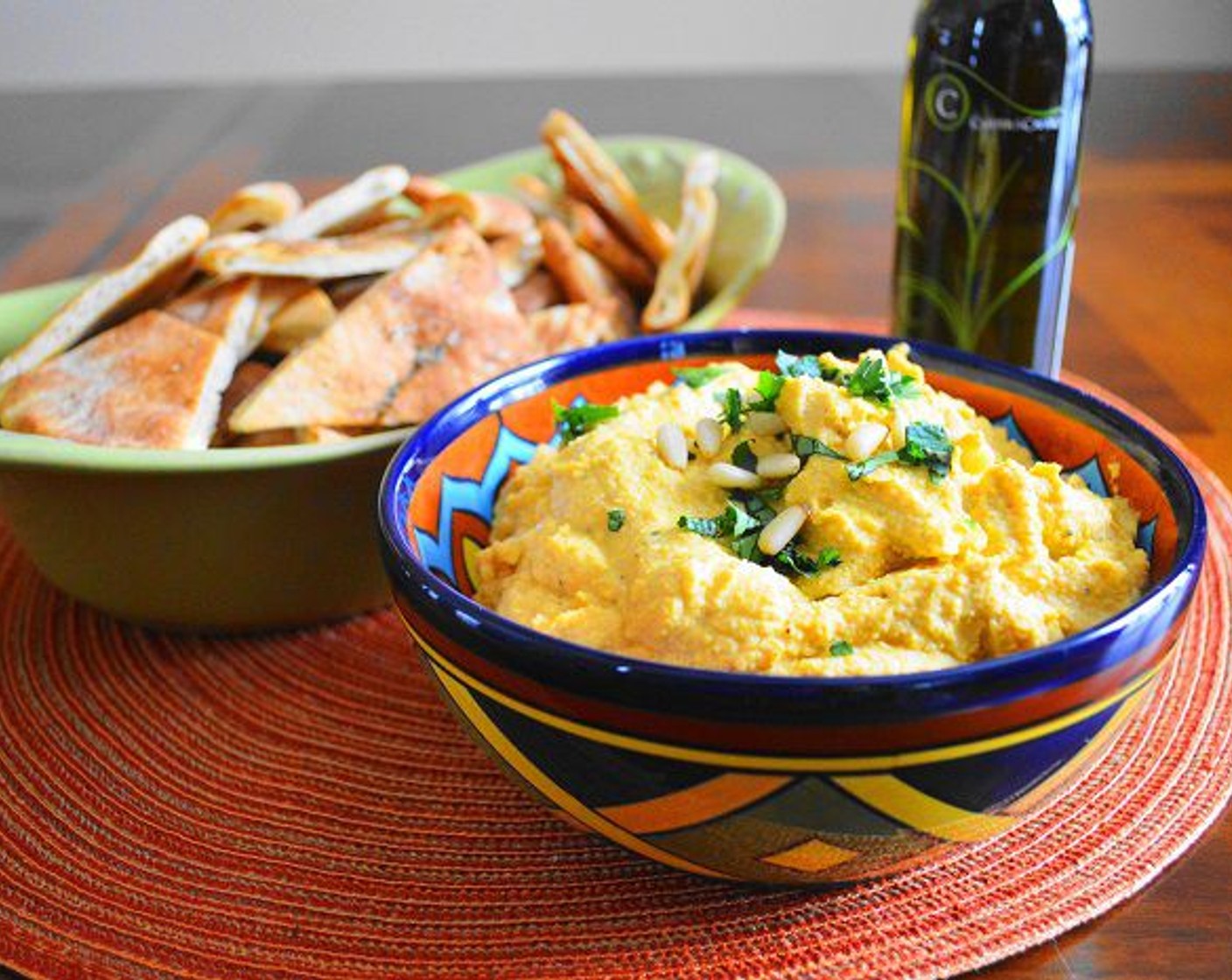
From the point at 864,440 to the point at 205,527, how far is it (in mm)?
653

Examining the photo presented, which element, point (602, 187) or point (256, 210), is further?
point (602, 187)

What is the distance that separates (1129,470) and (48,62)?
4833 millimetres

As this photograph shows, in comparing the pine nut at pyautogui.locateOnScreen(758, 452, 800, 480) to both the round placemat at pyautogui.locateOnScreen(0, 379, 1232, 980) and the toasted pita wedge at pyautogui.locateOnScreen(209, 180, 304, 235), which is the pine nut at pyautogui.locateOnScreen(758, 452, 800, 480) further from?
the toasted pita wedge at pyautogui.locateOnScreen(209, 180, 304, 235)

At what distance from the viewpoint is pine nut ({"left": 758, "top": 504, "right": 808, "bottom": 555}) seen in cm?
107

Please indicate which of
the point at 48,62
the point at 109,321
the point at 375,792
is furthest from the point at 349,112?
the point at 375,792

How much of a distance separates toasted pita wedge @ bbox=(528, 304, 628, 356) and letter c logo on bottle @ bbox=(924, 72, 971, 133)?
1.44ft

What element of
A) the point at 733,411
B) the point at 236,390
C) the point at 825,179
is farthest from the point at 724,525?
the point at 825,179

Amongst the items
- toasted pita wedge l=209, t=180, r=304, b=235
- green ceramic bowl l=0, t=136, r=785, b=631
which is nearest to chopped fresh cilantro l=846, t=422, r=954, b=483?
green ceramic bowl l=0, t=136, r=785, b=631

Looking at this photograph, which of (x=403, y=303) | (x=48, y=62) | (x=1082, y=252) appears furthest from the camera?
(x=48, y=62)

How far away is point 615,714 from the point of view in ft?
2.97

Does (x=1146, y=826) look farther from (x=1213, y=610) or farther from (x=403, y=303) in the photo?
(x=403, y=303)

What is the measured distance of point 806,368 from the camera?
1.24 m

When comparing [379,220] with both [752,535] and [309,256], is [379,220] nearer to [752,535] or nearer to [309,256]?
[309,256]

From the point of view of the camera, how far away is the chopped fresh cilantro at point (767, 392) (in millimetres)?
1185
